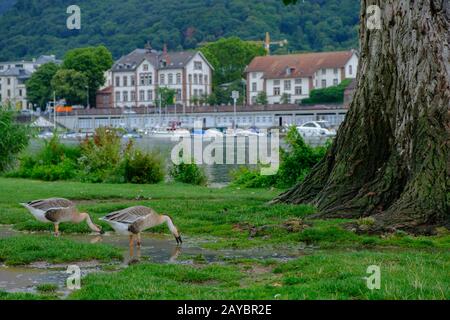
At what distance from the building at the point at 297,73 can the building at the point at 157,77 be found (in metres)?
9.64

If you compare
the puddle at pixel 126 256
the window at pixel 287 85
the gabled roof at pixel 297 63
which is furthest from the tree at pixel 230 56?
the puddle at pixel 126 256

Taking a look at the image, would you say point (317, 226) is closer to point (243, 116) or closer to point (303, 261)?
point (303, 261)

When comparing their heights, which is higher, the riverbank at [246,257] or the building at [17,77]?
the building at [17,77]

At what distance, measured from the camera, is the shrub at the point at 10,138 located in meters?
26.8

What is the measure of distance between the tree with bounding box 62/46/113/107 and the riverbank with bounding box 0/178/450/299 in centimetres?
12788

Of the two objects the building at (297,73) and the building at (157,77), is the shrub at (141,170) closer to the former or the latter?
the building at (297,73)

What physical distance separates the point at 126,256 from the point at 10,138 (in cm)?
1767

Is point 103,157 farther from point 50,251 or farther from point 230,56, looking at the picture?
point 230,56

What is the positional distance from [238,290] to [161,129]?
10946 cm

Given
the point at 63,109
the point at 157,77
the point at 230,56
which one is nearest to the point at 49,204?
the point at 63,109

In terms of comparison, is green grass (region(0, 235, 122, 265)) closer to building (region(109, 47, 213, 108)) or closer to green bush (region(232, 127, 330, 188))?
green bush (region(232, 127, 330, 188))

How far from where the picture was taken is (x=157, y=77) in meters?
145

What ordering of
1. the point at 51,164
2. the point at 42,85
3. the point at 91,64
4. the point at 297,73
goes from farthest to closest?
the point at 42,85, the point at 91,64, the point at 297,73, the point at 51,164

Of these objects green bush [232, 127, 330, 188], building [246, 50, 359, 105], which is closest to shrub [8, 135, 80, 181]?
green bush [232, 127, 330, 188]
